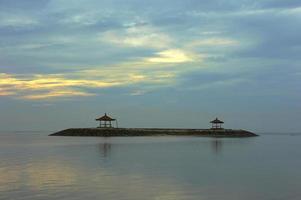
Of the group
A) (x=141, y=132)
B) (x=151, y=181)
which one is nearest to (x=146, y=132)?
(x=141, y=132)

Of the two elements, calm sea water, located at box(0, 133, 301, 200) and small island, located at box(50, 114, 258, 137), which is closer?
calm sea water, located at box(0, 133, 301, 200)

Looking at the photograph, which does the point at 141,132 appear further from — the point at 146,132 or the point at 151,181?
the point at 151,181

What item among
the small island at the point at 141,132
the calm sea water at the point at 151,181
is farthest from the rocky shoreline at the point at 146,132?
the calm sea water at the point at 151,181

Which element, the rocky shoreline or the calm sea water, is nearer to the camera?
the calm sea water

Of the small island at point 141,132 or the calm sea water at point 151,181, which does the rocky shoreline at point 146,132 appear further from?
the calm sea water at point 151,181

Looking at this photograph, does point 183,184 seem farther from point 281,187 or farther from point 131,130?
point 131,130

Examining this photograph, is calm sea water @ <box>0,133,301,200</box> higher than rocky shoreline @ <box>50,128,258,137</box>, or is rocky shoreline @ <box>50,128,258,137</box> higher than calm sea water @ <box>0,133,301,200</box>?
rocky shoreline @ <box>50,128,258,137</box>

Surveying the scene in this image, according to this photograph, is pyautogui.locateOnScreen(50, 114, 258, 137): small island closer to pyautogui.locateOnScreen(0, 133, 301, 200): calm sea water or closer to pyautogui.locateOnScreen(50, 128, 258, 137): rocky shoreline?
pyautogui.locateOnScreen(50, 128, 258, 137): rocky shoreline

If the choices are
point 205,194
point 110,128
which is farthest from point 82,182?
point 110,128

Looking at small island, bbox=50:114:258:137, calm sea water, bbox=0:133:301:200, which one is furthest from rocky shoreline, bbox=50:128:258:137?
calm sea water, bbox=0:133:301:200

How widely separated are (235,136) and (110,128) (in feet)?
98.4

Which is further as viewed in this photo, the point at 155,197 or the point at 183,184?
the point at 183,184

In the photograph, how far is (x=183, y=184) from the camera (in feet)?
89.5

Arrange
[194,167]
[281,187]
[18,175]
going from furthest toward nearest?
[194,167] < [18,175] < [281,187]
